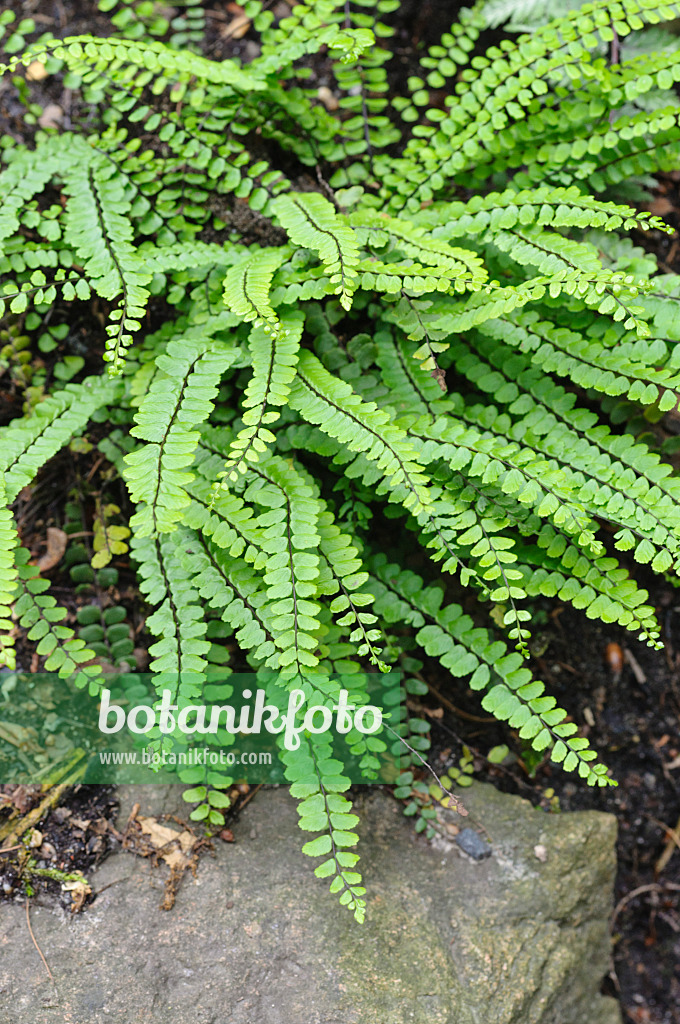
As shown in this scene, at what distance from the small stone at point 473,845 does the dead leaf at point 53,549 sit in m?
2.01

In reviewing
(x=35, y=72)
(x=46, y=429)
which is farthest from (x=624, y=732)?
(x=35, y=72)

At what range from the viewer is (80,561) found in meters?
3.09

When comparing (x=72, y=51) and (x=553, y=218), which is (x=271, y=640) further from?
(x=72, y=51)

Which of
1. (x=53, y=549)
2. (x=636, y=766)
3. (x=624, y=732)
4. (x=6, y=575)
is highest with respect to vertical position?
(x=6, y=575)

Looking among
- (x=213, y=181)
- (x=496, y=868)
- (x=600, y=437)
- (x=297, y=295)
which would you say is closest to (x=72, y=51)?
(x=213, y=181)

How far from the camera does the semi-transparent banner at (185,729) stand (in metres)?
2.38

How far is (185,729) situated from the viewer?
240cm

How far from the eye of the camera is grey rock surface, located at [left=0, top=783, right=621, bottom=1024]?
224 centimetres

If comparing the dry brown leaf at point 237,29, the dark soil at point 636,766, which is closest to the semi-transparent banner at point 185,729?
the dark soil at point 636,766

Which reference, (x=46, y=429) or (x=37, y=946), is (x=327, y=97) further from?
(x=37, y=946)

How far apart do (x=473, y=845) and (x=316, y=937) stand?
0.75m

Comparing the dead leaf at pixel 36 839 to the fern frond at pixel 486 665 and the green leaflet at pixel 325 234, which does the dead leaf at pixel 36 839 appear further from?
the green leaflet at pixel 325 234

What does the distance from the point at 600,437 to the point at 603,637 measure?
1352mm

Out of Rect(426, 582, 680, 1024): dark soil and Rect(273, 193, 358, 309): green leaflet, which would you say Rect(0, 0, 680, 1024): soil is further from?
Rect(273, 193, 358, 309): green leaflet
